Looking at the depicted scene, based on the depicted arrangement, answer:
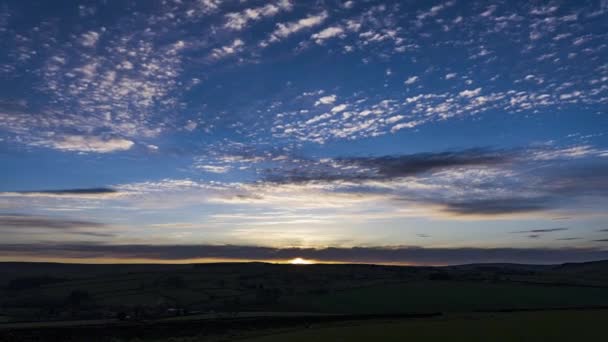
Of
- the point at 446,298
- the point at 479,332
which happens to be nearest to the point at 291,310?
the point at 446,298

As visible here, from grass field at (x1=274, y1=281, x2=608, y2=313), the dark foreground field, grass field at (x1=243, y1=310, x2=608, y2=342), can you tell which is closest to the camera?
grass field at (x1=243, y1=310, x2=608, y2=342)

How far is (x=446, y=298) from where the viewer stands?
378 ft

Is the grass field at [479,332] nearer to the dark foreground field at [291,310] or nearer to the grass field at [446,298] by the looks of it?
the dark foreground field at [291,310]

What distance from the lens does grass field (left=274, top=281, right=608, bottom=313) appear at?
4186 inches

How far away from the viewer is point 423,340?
1802 inches

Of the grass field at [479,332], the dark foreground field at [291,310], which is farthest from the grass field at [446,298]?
the grass field at [479,332]

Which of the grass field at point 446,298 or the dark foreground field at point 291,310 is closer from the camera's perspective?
the dark foreground field at point 291,310

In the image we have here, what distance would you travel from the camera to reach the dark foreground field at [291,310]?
5512 cm

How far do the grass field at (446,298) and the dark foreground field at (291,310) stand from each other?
0.77ft

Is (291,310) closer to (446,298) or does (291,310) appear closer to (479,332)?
(446,298)

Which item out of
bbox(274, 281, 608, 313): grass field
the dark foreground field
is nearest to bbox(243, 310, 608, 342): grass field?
the dark foreground field

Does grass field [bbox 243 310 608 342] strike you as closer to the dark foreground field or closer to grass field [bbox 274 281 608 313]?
the dark foreground field

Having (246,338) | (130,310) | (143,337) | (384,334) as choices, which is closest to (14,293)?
(130,310)

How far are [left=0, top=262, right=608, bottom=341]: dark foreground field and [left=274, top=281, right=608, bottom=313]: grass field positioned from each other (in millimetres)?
236
